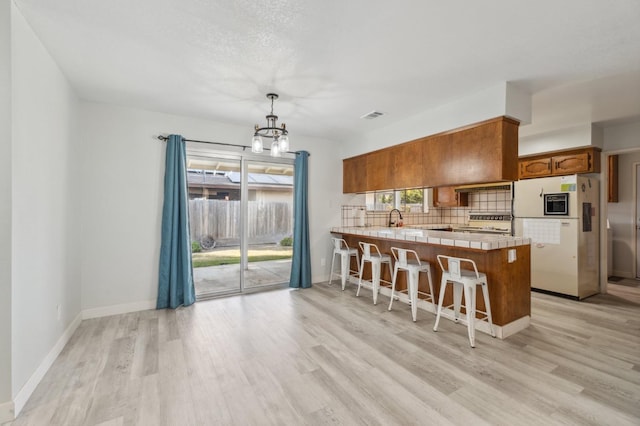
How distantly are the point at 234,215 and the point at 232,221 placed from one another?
0.32 feet

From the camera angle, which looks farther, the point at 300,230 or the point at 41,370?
the point at 300,230

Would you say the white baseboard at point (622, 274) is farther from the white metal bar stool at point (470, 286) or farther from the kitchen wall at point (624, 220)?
the white metal bar stool at point (470, 286)

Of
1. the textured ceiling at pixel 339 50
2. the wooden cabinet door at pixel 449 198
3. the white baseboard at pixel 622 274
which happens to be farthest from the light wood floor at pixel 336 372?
the wooden cabinet door at pixel 449 198

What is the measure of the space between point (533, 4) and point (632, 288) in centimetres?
545

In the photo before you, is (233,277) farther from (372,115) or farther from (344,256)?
(372,115)

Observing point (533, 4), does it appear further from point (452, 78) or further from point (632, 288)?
point (632, 288)

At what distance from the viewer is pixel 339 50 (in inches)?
93.9

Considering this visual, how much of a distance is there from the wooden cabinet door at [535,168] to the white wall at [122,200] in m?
5.32

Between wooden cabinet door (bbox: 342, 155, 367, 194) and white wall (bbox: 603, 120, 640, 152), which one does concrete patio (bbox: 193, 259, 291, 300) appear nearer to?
wooden cabinet door (bbox: 342, 155, 367, 194)

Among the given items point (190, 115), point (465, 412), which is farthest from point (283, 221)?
point (465, 412)

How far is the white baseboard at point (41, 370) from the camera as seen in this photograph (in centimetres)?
191

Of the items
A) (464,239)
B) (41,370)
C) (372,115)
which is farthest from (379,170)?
(41,370)

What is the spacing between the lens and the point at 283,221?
16.8 feet

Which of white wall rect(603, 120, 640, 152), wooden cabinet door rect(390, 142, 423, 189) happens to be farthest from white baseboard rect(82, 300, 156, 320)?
white wall rect(603, 120, 640, 152)
